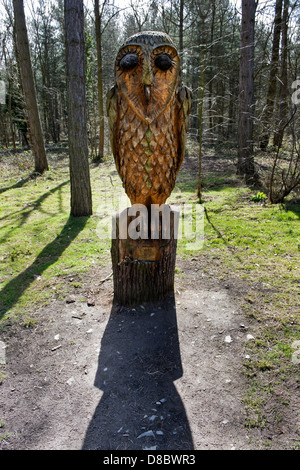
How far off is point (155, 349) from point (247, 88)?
27.6 ft

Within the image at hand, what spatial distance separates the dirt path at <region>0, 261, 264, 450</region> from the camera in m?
1.92

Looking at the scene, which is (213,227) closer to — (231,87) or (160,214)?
(160,214)

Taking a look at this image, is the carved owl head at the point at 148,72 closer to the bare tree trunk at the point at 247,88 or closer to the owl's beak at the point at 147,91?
the owl's beak at the point at 147,91

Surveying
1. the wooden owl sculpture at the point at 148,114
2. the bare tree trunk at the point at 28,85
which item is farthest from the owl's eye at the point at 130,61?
the bare tree trunk at the point at 28,85

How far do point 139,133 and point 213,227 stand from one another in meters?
3.39

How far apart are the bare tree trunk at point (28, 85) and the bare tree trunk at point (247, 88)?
6.63 meters

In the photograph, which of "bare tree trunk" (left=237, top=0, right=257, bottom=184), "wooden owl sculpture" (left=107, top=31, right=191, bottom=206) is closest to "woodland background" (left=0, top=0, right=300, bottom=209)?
"bare tree trunk" (left=237, top=0, right=257, bottom=184)

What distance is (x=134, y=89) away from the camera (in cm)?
250

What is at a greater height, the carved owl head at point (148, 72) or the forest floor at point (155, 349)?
the carved owl head at point (148, 72)

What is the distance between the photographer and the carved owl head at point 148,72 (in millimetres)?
2371

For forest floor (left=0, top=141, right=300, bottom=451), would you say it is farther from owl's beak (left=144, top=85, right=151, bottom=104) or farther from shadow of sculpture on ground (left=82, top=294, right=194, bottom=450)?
owl's beak (left=144, top=85, right=151, bottom=104)

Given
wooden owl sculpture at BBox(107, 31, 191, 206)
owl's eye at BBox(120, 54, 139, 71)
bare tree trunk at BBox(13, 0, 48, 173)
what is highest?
bare tree trunk at BBox(13, 0, 48, 173)

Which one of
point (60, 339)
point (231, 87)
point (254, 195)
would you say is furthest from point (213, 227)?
point (231, 87)

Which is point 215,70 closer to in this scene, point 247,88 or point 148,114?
point 247,88
